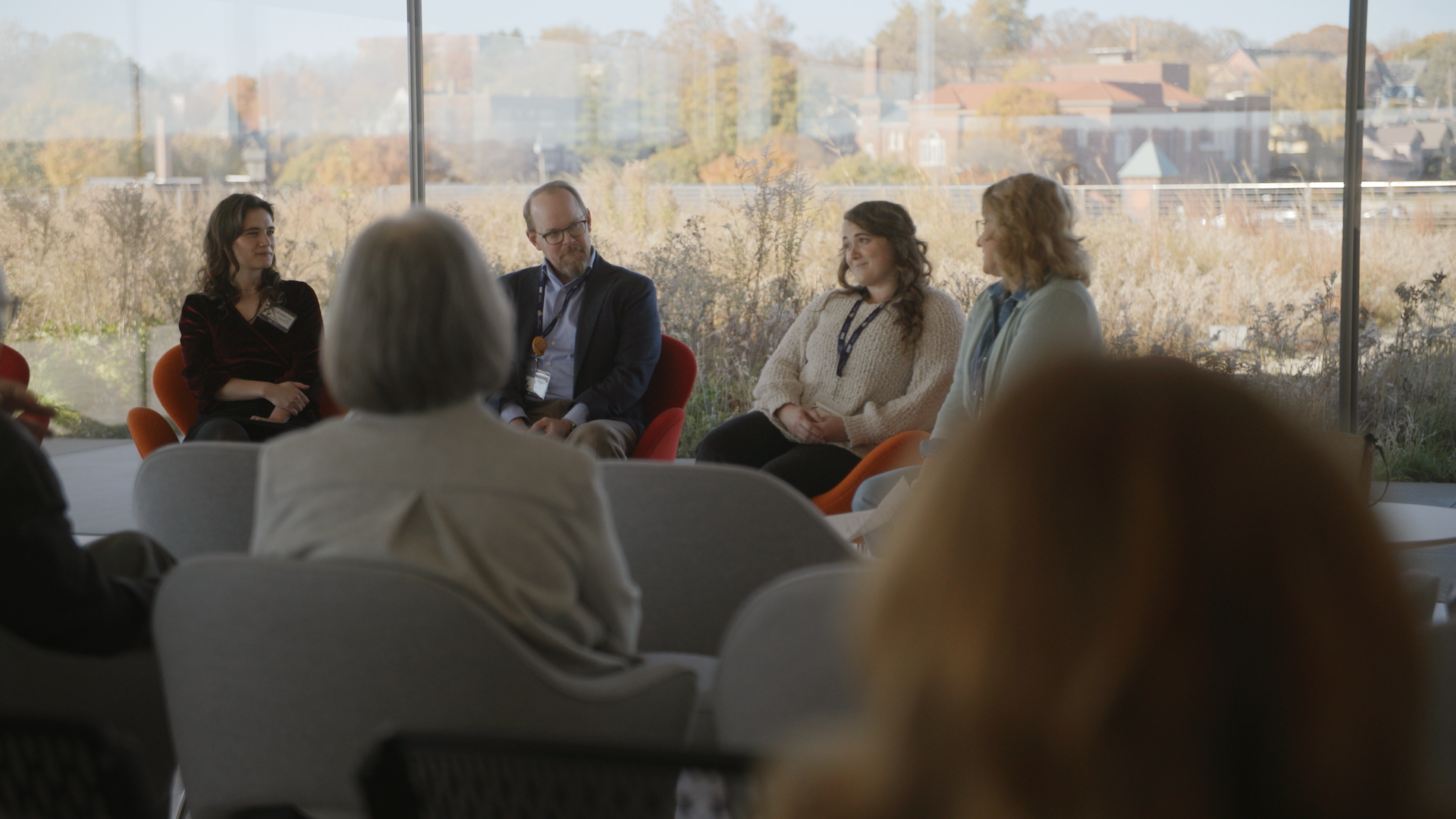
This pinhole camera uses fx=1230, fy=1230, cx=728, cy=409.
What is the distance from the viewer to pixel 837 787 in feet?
1.96

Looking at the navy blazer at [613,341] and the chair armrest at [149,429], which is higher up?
the navy blazer at [613,341]

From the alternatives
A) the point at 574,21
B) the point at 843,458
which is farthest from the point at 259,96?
the point at 843,458

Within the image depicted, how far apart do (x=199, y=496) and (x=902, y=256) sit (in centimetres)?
232

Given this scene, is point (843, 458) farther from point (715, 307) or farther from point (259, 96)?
point (259, 96)

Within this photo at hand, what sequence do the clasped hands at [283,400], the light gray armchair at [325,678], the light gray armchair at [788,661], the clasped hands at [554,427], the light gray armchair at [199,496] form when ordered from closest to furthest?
the light gray armchair at [788,661] → the light gray armchair at [325,678] → the light gray armchair at [199,496] → the clasped hands at [554,427] → the clasped hands at [283,400]

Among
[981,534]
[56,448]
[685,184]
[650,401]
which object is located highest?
[685,184]

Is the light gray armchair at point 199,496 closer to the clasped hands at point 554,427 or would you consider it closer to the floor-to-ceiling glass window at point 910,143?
the clasped hands at point 554,427

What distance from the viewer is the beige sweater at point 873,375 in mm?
3711

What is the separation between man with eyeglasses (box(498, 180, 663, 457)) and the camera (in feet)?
13.0

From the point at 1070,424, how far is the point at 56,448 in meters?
6.48

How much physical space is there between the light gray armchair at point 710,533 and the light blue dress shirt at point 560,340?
2169mm

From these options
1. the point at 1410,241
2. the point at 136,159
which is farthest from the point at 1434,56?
the point at 136,159

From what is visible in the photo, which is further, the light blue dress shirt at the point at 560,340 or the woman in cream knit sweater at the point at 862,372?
the light blue dress shirt at the point at 560,340

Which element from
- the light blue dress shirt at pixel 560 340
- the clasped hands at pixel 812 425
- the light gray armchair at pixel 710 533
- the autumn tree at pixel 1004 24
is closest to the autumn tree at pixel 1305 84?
the autumn tree at pixel 1004 24
